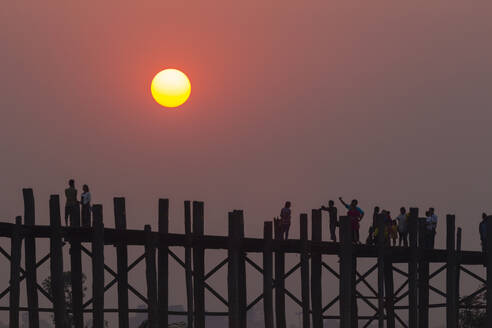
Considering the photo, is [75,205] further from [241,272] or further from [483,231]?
[483,231]

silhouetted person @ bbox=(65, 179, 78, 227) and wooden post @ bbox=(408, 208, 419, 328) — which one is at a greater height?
silhouetted person @ bbox=(65, 179, 78, 227)

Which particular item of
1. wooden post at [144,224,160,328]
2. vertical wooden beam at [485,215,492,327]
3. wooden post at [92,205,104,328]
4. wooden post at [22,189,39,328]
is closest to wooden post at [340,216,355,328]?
wooden post at [144,224,160,328]

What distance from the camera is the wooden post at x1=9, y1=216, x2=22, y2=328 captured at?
2163cm

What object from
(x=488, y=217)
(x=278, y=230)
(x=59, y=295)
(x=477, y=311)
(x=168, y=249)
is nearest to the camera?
(x=59, y=295)

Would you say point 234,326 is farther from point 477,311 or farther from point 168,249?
Result: point 477,311

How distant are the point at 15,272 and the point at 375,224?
9571 mm

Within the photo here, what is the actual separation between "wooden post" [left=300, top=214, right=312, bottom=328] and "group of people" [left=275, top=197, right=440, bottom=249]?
7.84 ft

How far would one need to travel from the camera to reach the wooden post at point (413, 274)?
24.8 metres

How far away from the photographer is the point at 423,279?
84.5ft

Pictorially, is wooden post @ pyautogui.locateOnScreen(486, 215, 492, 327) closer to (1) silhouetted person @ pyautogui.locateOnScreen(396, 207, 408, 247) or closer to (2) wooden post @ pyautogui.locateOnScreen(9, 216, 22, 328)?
(1) silhouetted person @ pyautogui.locateOnScreen(396, 207, 408, 247)

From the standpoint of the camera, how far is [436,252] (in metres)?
25.7

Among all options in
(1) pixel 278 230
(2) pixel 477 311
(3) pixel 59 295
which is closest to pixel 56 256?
(3) pixel 59 295

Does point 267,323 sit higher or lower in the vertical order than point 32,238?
lower

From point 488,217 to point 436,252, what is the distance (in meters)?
1.76
